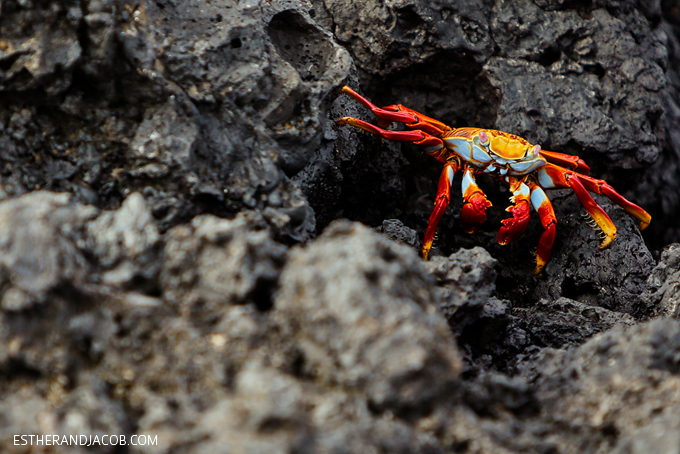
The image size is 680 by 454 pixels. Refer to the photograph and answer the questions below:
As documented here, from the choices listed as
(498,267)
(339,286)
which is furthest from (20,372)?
(498,267)

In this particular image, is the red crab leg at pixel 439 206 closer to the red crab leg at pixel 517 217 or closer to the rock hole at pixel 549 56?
the red crab leg at pixel 517 217

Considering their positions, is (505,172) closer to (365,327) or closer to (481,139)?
(481,139)

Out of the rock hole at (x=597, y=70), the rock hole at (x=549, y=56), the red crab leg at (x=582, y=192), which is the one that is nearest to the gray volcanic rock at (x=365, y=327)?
the red crab leg at (x=582, y=192)

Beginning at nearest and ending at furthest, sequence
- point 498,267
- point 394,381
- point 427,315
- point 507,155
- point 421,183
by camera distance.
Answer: point 394,381
point 427,315
point 507,155
point 498,267
point 421,183

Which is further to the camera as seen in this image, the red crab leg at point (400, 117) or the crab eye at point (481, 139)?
the crab eye at point (481, 139)

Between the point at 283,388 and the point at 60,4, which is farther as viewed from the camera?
the point at 60,4

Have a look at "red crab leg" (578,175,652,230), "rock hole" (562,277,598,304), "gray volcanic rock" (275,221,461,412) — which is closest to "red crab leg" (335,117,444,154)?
"red crab leg" (578,175,652,230)

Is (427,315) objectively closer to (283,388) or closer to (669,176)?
(283,388)

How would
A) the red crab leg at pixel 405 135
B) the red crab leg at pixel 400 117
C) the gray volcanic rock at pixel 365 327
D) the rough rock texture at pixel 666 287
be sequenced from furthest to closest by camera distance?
1. the red crab leg at pixel 400 117
2. the red crab leg at pixel 405 135
3. the rough rock texture at pixel 666 287
4. the gray volcanic rock at pixel 365 327
